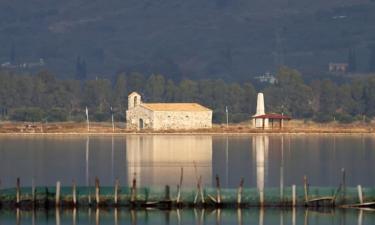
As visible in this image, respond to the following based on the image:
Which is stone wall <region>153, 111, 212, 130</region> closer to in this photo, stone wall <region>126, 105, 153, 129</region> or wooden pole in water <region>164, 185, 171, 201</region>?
stone wall <region>126, 105, 153, 129</region>

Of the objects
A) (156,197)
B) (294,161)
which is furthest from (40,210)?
(294,161)

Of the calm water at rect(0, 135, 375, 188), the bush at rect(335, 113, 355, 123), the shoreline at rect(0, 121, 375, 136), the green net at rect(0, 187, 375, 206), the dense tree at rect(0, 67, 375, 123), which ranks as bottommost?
the green net at rect(0, 187, 375, 206)

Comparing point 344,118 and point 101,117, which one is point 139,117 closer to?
point 101,117

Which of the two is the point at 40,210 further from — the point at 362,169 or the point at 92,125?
the point at 92,125

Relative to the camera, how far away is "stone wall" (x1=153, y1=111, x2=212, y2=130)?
14075 cm

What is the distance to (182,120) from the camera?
141375mm

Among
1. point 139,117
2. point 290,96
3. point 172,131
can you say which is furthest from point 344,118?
point 139,117

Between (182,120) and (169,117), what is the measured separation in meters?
1.39

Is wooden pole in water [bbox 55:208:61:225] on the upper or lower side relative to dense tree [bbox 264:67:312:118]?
lower

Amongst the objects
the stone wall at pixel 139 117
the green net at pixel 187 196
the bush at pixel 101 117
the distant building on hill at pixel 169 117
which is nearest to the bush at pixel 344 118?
the bush at pixel 101 117

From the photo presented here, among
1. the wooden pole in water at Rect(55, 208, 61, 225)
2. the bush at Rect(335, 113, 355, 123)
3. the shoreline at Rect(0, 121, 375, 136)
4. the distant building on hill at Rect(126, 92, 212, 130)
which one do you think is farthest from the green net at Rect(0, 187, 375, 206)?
the bush at Rect(335, 113, 355, 123)

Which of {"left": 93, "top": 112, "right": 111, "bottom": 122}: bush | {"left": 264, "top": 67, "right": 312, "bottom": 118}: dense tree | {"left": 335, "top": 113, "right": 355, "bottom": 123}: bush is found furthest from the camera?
{"left": 264, "top": 67, "right": 312, "bottom": 118}: dense tree

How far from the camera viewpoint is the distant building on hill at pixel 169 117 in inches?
5531

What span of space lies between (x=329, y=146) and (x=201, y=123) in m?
27.9
